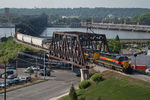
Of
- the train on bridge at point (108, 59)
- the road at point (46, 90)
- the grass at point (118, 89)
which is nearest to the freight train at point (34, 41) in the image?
the road at point (46, 90)

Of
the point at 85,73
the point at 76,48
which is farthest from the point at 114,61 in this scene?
the point at 76,48

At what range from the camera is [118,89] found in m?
23.7

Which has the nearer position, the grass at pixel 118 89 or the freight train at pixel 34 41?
the grass at pixel 118 89

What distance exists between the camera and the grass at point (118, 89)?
22.2 metres

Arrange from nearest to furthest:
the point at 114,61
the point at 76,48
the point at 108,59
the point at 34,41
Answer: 1. the point at 114,61
2. the point at 108,59
3. the point at 76,48
4. the point at 34,41

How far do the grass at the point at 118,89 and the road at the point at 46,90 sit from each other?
13.6 feet

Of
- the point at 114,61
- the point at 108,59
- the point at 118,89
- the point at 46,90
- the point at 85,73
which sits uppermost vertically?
the point at 108,59

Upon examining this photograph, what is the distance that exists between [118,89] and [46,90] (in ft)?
34.5

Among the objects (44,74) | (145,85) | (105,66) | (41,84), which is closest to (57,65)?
(44,74)

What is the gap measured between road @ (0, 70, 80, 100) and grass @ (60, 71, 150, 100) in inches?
163

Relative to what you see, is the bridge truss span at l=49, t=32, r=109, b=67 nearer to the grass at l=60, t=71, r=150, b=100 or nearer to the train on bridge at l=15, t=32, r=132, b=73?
the train on bridge at l=15, t=32, r=132, b=73

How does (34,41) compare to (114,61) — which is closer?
(114,61)

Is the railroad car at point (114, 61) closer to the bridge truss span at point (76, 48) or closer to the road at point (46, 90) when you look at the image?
the bridge truss span at point (76, 48)

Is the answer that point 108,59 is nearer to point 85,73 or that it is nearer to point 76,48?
point 85,73
